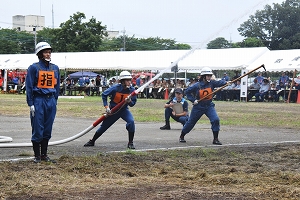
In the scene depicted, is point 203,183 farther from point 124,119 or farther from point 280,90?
point 280,90

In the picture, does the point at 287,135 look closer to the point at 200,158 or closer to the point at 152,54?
the point at 200,158

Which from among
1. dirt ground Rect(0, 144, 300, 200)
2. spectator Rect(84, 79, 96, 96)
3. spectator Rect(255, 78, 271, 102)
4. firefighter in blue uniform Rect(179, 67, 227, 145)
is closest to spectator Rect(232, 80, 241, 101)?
spectator Rect(255, 78, 271, 102)

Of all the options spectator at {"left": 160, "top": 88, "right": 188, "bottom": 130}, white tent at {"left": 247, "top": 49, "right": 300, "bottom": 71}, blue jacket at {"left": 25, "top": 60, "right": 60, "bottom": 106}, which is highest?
white tent at {"left": 247, "top": 49, "right": 300, "bottom": 71}

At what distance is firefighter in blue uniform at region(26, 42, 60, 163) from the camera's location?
9641mm

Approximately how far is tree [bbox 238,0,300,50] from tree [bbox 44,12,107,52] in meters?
21.6

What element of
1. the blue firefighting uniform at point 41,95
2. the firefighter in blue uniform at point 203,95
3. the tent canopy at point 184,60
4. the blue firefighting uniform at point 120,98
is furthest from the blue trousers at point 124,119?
the tent canopy at point 184,60

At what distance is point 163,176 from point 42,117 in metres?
2.42

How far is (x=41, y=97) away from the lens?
9.73m

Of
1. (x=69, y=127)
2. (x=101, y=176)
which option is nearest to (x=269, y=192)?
(x=101, y=176)

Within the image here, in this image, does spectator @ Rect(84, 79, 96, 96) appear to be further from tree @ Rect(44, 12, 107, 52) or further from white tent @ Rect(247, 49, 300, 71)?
tree @ Rect(44, 12, 107, 52)

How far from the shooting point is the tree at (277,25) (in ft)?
116

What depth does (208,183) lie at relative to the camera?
7.83 meters

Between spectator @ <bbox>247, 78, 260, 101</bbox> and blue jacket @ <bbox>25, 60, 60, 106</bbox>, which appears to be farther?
spectator @ <bbox>247, 78, 260, 101</bbox>

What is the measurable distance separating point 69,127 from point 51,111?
8.15 m
